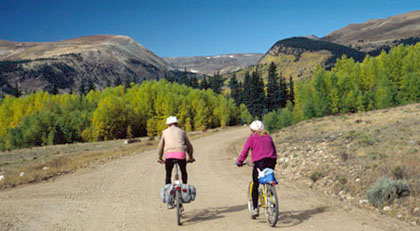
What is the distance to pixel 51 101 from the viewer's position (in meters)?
93.1

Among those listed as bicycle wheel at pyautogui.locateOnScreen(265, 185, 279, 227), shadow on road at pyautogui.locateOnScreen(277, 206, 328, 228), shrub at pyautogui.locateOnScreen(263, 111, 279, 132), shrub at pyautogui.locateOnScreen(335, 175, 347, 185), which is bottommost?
shrub at pyautogui.locateOnScreen(263, 111, 279, 132)

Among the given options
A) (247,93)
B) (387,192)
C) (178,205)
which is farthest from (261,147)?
(247,93)

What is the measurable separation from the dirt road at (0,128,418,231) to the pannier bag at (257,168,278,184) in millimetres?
1032

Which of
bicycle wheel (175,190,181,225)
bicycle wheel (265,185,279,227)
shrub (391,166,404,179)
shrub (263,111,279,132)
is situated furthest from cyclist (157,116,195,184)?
shrub (263,111,279,132)

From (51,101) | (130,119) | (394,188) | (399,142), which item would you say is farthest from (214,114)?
(394,188)

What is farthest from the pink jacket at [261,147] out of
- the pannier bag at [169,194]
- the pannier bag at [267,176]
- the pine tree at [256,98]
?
the pine tree at [256,98]

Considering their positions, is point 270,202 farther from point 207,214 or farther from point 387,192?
point 387,192

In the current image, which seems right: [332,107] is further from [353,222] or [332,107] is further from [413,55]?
[353,222]

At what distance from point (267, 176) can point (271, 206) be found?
679mm

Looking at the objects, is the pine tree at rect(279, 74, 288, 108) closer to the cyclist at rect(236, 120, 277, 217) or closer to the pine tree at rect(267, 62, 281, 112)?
the pine tree at rect(267, 62, 281, 112)

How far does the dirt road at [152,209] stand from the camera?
7.78 meters

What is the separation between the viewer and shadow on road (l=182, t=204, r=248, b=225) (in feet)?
27.3

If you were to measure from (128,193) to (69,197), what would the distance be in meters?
1.97

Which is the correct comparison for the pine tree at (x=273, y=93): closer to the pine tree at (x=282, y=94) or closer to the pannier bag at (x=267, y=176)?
the pine tree at (x=282, y=94)
